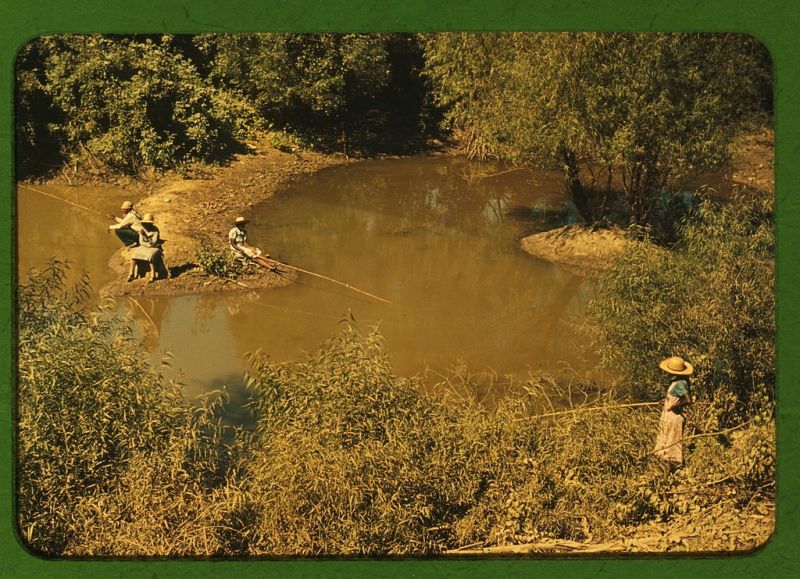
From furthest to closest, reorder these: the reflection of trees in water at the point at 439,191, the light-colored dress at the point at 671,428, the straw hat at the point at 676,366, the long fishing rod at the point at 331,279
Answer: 1. the reflection of trees in water at the point at 439,191
2. the long fishing rod at the point at 331,279
3. the straw hat at the point at 676,366
4. the light-colored dress at the point at 671,428

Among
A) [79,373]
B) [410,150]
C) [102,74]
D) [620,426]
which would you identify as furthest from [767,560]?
[102,74]

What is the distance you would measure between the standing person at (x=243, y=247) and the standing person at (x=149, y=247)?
0.54 metres

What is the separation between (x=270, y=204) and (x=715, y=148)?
11.4ft

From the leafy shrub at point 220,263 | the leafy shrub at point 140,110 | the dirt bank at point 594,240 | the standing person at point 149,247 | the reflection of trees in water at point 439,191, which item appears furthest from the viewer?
the reflection of trees in water at point 439,191

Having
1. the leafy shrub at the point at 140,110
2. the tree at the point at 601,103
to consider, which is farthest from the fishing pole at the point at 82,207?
the tree at the point at 601,103

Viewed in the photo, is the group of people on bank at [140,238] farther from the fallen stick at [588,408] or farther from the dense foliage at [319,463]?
the fallen stick at [588,408]

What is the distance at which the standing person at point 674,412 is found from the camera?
23.1ft

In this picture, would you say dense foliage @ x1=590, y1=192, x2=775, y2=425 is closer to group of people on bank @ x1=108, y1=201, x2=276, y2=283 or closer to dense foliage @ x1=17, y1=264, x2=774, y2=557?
dense foliage @ x1=17, y1=264, x2=774, y2=557

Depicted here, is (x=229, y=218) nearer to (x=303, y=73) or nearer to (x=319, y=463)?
(x=303, y=73)

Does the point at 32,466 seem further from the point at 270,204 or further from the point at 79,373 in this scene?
the point at 270,204

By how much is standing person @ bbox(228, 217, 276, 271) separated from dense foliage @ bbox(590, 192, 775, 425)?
2.45 metres

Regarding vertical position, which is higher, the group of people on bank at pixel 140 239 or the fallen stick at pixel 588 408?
the group of people on bank at pixel 140 239

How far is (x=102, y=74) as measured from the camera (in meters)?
7.40

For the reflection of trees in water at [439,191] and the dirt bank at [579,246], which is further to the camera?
the reflection of trees in water at [439,191]
